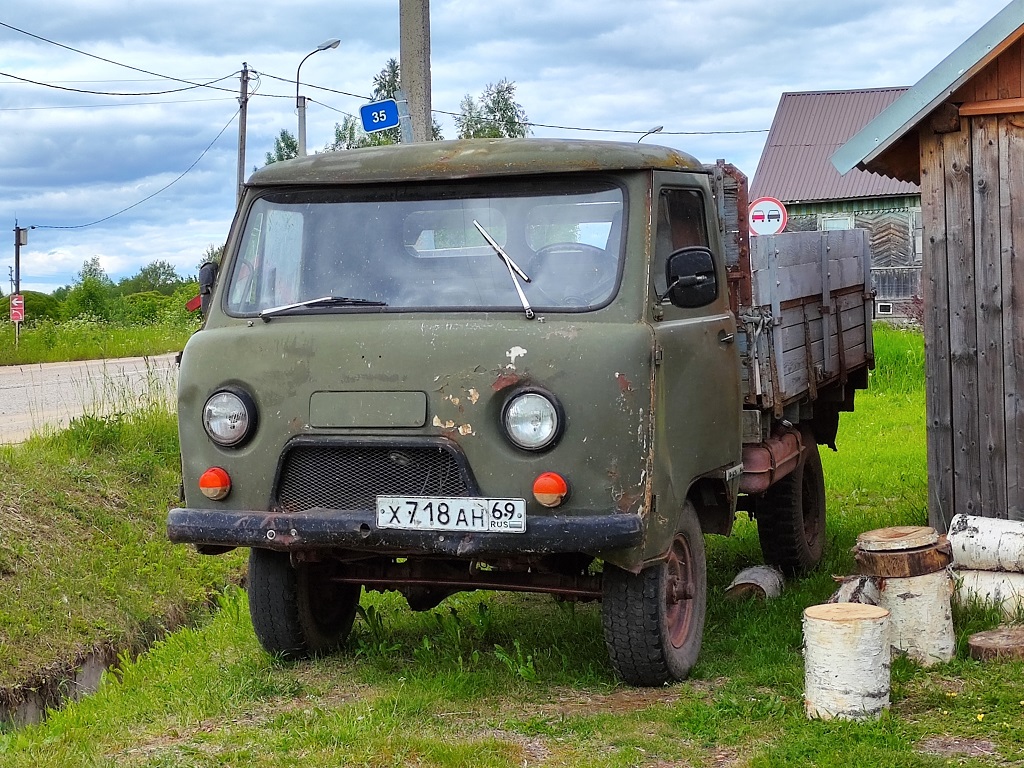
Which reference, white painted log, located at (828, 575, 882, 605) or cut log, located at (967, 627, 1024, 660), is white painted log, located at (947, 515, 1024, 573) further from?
white painted log, located at (828, 575, 882, 605)

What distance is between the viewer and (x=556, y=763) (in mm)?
4699

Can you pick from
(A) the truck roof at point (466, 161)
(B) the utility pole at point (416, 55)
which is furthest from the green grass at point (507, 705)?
(B) the utility pole at point (416, 55)

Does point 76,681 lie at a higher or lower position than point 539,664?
lower

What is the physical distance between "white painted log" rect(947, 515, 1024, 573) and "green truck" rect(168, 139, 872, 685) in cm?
133

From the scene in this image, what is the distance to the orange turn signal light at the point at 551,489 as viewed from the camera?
4.95 meters

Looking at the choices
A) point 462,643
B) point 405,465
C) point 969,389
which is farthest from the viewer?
point 969,389

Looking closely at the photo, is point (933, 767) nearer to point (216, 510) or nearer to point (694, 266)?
point (694, 266)

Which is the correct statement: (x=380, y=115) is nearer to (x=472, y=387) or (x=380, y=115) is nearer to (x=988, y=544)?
(x=472, y=387)

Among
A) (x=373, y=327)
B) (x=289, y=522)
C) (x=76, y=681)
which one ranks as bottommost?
(x=76, y=681)

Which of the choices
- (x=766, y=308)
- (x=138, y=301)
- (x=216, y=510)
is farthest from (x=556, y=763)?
(x=138, y=301)

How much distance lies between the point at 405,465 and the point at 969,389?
12.5 ft

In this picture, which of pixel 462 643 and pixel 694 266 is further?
pixel 462 643

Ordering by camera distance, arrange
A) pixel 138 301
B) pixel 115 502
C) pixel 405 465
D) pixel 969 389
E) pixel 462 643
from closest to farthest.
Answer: pixel 405 465 → pixel 462 643 → pixel 969 389 → pixel 115 502 → pixel 138 301

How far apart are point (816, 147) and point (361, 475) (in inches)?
1173
